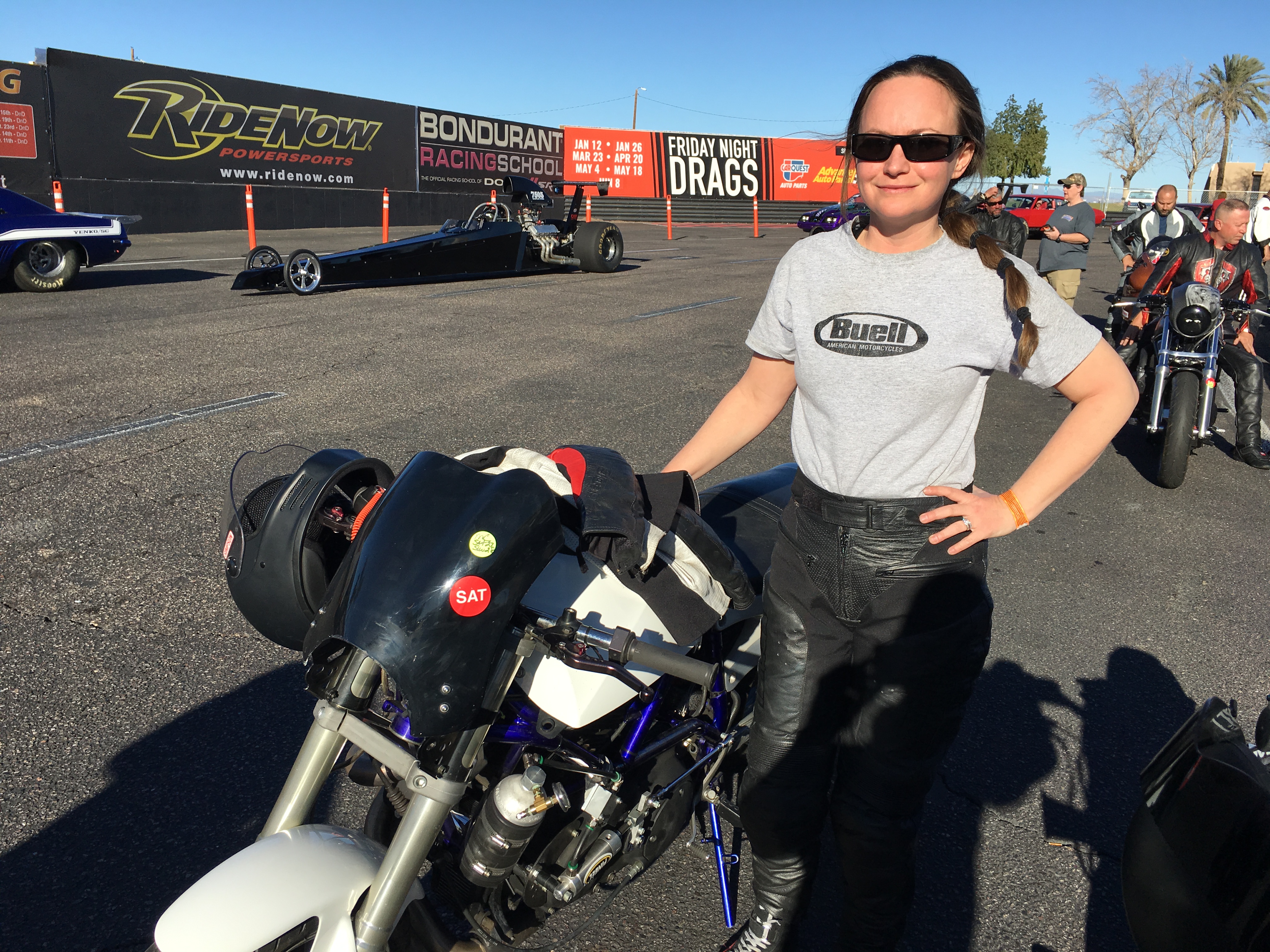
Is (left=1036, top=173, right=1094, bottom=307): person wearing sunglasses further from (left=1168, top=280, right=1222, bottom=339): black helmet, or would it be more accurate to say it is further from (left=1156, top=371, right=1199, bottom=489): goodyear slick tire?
(left=1156, top=371, right=1199, bottom=489): goodyear slick tire

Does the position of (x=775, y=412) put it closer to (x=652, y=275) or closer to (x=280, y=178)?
(x=652, y=275)

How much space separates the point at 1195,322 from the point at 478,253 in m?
10.7

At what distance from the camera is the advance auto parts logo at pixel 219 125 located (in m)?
21.4

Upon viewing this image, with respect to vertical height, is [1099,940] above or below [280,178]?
below

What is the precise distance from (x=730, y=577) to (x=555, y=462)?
461 mm

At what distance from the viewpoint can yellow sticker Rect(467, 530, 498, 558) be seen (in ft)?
4.98

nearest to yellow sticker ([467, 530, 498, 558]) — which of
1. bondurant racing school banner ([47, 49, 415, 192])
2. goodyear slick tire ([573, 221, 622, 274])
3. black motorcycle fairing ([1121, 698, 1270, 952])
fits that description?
black motorcycle fairing ([1121, 698, 1270, 952])

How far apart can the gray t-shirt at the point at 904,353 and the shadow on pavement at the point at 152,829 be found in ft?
6.30

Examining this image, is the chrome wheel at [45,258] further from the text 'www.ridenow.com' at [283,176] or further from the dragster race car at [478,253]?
the text 'www.ridenow.com' at [283,176]

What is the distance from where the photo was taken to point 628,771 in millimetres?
1947

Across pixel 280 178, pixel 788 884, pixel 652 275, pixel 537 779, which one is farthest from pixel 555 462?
pixel 280 178

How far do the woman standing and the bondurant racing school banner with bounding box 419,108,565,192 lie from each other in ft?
91.8

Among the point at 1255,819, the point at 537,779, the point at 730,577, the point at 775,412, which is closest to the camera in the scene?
the point at 1255,819

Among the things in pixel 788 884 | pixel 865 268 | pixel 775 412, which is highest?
pixel 865 268
